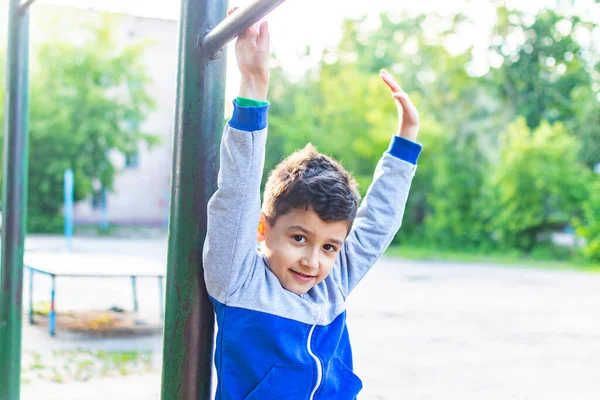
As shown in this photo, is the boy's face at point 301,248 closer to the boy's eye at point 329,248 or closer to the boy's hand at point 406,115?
the boy's eye at point 329,248

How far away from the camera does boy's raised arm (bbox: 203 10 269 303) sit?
39.6 inches

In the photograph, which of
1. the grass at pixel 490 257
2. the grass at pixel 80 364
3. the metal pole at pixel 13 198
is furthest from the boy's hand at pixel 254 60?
the grass at pixel 490 257

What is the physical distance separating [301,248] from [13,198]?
57.6 inches

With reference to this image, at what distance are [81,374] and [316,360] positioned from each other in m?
3.13

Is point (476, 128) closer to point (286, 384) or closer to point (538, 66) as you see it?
point (538, 66)

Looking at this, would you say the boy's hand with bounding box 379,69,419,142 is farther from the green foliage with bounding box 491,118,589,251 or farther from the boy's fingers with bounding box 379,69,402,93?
the green foliage with bounding box 491,118,589,251

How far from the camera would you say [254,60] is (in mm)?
1013

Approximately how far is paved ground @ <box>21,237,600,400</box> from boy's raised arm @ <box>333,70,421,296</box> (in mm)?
2444

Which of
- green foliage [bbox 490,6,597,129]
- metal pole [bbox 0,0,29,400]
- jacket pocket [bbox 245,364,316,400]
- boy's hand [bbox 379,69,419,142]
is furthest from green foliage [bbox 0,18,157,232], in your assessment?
jacket pocket [bbox 245,364,316,400]

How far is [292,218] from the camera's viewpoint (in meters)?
1.12

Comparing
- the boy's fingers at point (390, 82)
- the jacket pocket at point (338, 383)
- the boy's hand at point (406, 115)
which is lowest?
the jacket pocket at point (338, 383)

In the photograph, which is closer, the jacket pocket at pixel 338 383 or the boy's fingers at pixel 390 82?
the jacket pocket at pixel 338 383

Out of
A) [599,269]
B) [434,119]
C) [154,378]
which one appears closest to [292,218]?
[154,378]

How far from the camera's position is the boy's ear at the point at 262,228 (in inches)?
45.8
